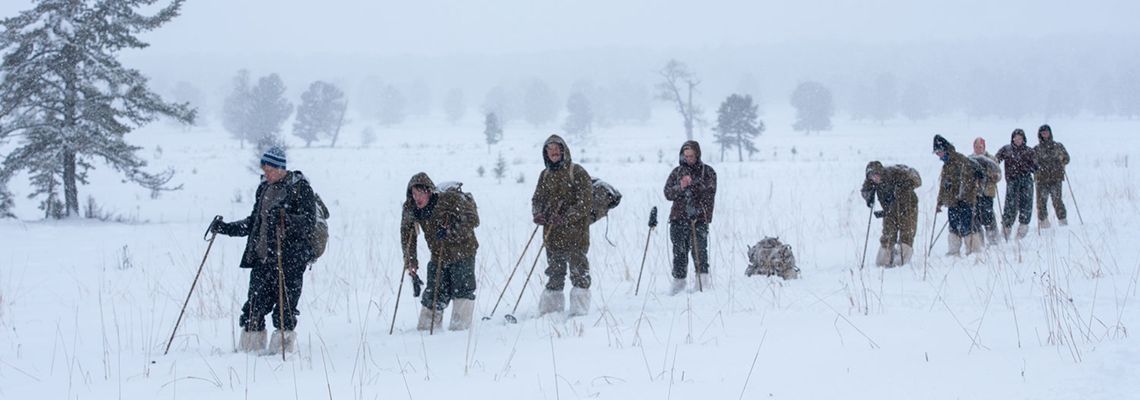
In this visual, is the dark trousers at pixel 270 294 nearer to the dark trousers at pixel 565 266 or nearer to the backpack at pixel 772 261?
the dark trousers at pixel 565 266

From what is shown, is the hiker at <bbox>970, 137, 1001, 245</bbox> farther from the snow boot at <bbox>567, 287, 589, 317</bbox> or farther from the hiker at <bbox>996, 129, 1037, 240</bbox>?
the snow boot at <bbox>567, 287, 589, 317</bbox>

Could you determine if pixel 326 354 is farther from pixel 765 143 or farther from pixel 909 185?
pixel 765 143

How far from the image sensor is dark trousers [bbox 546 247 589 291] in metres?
7.11

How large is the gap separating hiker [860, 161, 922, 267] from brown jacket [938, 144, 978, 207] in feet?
2.45

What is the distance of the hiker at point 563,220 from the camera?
23.1ft

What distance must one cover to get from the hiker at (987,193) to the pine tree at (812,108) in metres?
68.8

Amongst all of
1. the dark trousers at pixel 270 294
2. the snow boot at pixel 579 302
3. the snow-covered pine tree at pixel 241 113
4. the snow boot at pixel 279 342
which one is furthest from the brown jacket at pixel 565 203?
the snow-covered pine tree at pixel 241 113

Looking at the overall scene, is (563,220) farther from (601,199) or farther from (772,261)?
(772,261)

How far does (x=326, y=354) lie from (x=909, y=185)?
6.73 m

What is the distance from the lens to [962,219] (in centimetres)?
988

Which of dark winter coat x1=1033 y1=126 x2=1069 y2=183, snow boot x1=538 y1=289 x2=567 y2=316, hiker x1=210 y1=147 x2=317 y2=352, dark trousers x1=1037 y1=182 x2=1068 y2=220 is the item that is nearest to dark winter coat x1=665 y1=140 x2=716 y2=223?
snow boot x1=538 y1=289 x2=567 y2=316

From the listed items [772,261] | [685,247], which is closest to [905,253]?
[772,261]

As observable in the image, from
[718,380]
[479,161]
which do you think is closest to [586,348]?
[718,380]

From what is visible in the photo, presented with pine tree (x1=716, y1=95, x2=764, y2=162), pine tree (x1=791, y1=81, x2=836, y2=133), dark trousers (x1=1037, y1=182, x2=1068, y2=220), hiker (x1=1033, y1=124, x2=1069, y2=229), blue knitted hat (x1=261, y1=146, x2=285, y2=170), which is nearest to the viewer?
blue knitted hat (x1=261, y1=146, x2=285, y2=170)
